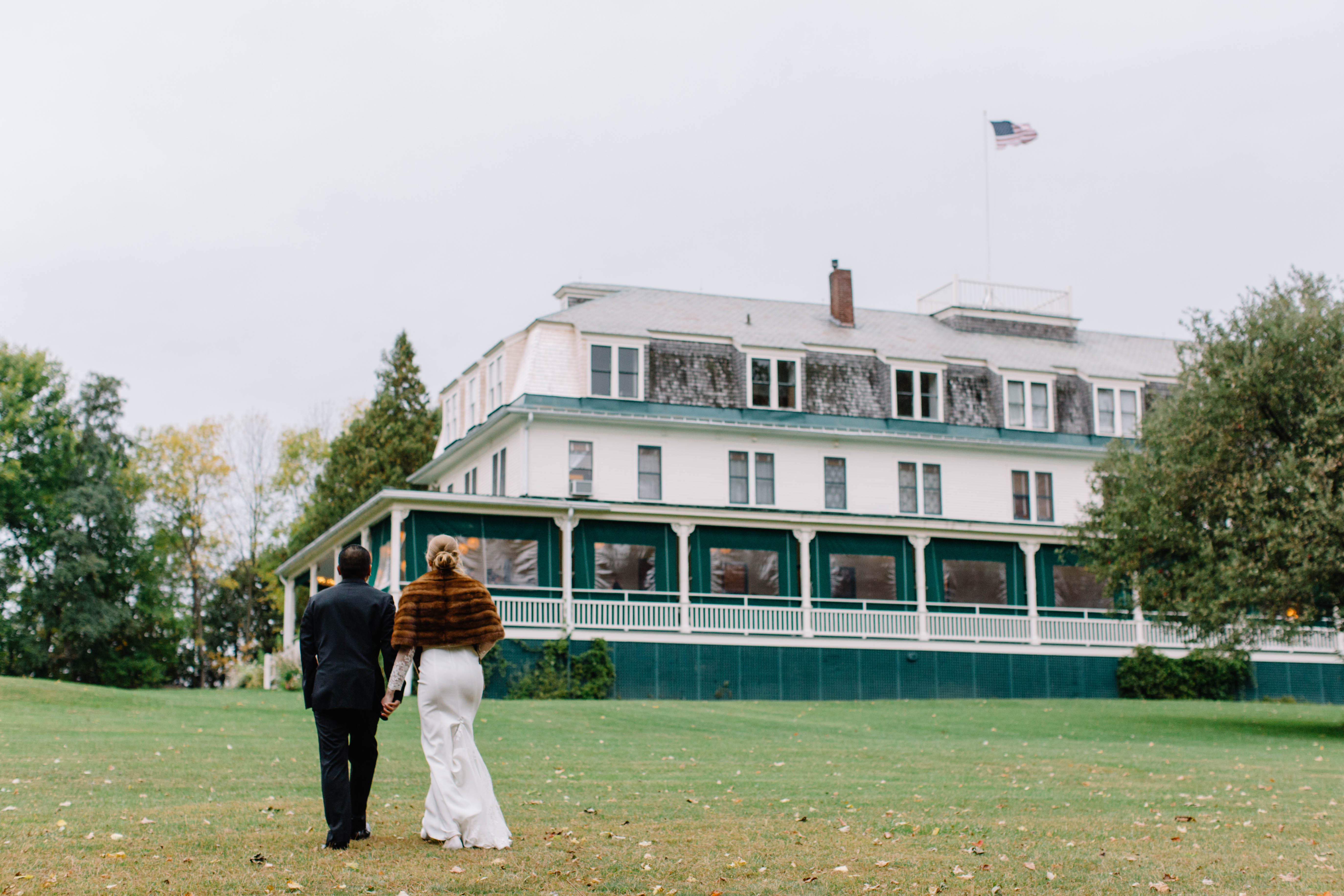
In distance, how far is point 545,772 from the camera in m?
13.7

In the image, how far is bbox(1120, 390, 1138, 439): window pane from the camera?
38812 mm

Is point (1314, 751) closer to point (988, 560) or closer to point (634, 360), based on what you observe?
point (988, 560)

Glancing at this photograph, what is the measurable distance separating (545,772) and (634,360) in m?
21.8

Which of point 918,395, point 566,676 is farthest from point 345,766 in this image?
point 918,395

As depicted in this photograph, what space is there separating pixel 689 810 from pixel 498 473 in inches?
978

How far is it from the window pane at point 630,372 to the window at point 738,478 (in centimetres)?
290

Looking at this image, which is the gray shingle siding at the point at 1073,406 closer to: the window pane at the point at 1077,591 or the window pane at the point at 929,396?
the window pane at the point at 929,396

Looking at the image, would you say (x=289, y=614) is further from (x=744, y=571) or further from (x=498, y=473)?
(x=744, y=571)

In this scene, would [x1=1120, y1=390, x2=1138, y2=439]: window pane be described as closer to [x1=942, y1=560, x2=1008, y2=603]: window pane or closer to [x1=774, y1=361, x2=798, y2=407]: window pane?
[x1=942, y1=560, x2=1008, y2=603]: window pane

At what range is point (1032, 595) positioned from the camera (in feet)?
112

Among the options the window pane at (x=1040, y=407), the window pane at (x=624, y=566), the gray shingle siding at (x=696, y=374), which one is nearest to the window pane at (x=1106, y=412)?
the window pane at (x=1040, y=407)

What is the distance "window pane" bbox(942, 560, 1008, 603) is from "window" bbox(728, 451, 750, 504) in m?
5.55

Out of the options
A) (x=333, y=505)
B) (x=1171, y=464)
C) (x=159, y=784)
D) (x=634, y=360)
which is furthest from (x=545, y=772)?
(x=333, y=505)

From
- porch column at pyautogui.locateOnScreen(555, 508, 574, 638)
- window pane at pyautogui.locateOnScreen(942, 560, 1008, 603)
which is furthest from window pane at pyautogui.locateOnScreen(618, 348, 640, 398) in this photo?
window pane at pyautogui.locateOnScreen(942, 560, 1008, 603)
